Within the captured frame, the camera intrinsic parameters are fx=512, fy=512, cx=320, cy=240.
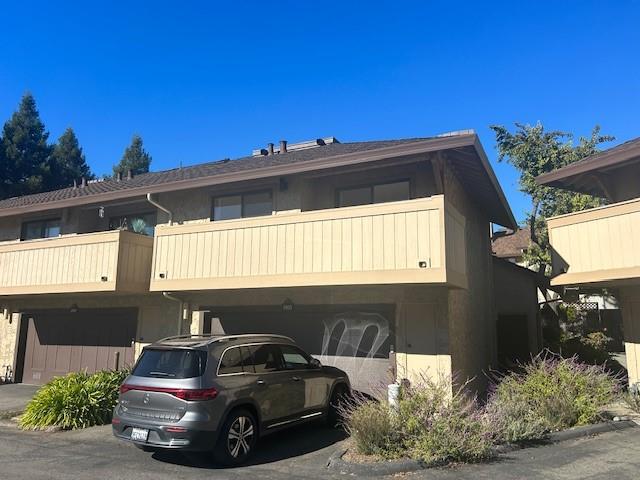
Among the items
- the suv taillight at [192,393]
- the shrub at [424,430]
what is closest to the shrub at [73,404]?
the suv taillight at [192,393]

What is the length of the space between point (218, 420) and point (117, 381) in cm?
502

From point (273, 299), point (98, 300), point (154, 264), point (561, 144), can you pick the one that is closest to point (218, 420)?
point (273, 299)

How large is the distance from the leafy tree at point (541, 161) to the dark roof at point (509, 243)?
325 inches

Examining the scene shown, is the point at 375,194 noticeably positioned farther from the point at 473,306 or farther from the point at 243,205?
the point at 473,306

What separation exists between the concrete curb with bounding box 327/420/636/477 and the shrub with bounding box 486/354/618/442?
16 cm

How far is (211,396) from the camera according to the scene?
701 centimetres

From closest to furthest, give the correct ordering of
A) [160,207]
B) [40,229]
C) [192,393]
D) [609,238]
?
[192,393] < [609,238] < [160,207] < [40,229]

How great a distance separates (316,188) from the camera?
12633mm

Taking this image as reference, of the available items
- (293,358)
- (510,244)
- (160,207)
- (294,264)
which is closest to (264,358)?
(293,358)

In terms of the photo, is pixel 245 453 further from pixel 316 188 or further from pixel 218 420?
pixel 316 188

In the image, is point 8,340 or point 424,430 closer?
point 424,430

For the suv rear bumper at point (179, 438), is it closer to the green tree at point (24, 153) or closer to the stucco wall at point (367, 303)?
the stucco wall at point (367, 303)

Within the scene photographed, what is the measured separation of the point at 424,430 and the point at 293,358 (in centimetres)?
276

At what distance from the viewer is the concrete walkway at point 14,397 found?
11.6 meters
